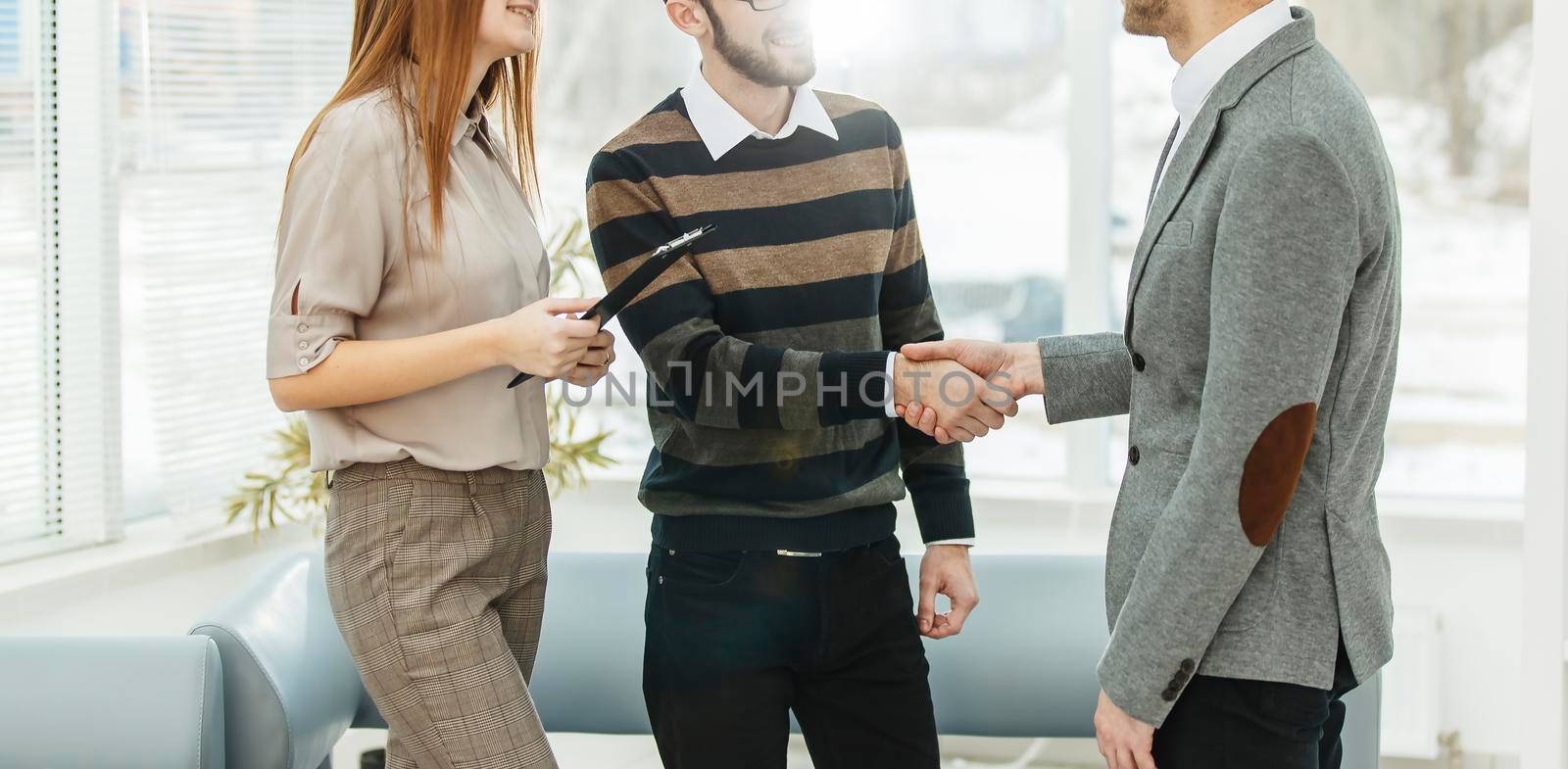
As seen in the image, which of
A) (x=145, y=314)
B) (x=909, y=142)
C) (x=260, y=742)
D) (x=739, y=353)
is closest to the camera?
Result: (x=739, y=353)

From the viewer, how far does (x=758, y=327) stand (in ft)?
5.18

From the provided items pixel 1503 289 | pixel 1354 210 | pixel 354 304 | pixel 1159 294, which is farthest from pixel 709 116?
pixel 1503 289

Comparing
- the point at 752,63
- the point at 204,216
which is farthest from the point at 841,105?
the point at 204,216

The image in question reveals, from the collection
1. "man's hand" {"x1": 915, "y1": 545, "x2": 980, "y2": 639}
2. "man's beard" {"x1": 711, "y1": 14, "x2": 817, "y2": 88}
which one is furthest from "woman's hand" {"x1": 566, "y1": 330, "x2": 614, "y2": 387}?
"man's hand" {"x1": 915, "y1": 545, "x2": 980, "y2": 639}

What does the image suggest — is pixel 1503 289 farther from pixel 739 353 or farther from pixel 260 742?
Answer: pixel 260 742

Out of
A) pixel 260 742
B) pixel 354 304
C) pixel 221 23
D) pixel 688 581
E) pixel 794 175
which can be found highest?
pixel 221 23

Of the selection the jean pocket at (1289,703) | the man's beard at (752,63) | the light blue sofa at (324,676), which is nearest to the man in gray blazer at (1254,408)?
the jean pocket at (1289,703)

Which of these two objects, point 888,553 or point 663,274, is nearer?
point 663,274

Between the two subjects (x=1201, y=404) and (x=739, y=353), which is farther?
(x=739, y=353)

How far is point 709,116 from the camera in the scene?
1585 millimetres

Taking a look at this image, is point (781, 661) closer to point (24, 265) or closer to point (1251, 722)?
point (1251, 722)

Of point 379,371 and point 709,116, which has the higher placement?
point 709,116

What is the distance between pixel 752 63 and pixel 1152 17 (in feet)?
1.77

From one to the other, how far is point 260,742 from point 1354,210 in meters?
1.60
